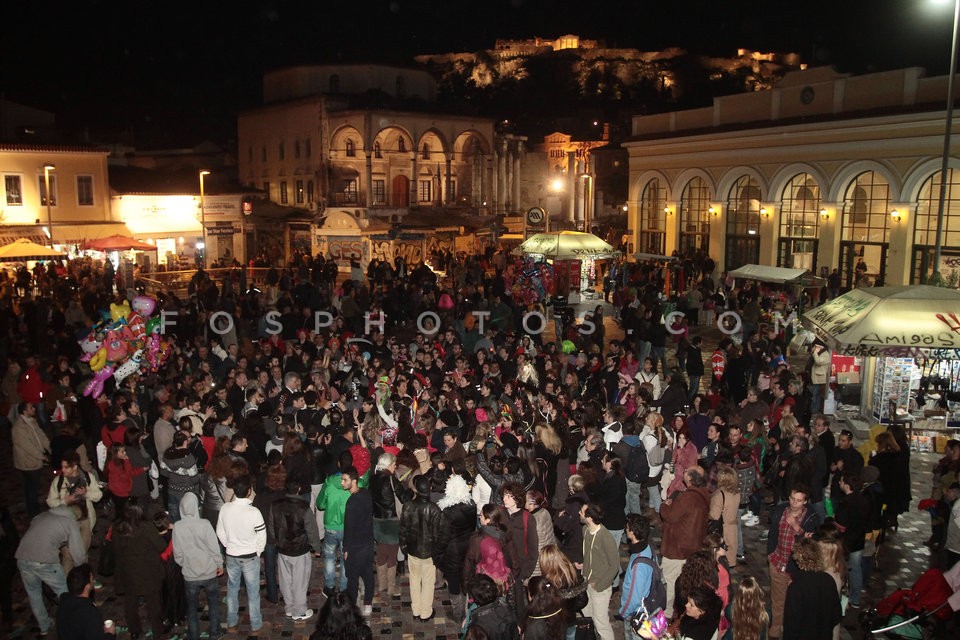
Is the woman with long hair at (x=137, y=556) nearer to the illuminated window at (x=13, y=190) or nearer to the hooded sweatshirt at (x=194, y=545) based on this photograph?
the hooded sweatshirt at (x=194, y=545)

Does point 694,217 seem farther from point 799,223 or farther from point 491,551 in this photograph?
point 491,551

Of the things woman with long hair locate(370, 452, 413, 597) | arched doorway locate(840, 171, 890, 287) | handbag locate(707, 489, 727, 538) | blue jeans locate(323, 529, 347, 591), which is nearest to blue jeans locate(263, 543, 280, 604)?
blue jeans locate(323, 529, 347, 591)

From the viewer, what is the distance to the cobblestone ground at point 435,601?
6934 millimetres

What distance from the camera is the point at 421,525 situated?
6.67 meters

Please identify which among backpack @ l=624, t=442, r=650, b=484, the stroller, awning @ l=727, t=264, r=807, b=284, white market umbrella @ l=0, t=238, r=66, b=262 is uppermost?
white market umbrella @ l=0, t=238, r=66, b=262

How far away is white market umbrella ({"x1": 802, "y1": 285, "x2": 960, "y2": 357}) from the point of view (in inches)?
391

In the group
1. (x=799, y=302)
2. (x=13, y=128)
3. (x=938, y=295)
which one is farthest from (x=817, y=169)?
(x=13, y=128)

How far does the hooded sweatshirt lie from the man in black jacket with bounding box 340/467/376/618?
1113 millimetres

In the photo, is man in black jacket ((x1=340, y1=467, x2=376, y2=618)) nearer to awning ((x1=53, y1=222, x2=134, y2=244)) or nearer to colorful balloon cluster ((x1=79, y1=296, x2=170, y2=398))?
colorful balloon cluster ((x1=79, y1=296, x2=170, y2=398))

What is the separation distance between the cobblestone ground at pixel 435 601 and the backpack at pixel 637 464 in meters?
0.93

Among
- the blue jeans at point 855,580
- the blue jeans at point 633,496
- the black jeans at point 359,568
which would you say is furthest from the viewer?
the blue jeans at point 633,496

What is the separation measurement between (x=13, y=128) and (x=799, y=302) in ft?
114

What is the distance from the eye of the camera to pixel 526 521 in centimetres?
633

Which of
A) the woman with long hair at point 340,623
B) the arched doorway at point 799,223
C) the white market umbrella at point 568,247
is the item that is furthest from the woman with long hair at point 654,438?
the arched doorway at point 799,223
